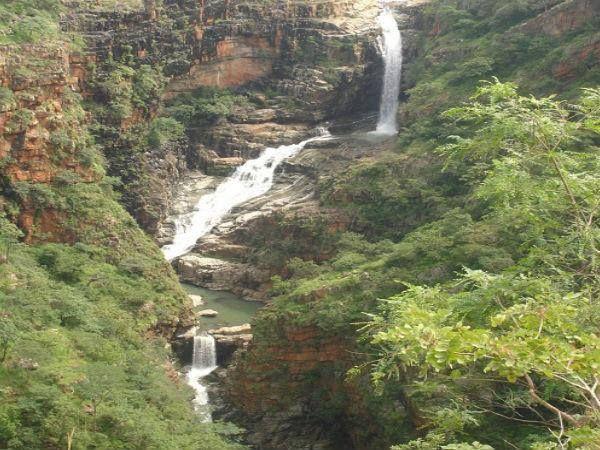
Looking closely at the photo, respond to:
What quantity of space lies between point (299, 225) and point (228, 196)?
7108 millimetres

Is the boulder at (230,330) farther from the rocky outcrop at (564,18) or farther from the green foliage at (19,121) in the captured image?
the rocky outcrop at (564,18)

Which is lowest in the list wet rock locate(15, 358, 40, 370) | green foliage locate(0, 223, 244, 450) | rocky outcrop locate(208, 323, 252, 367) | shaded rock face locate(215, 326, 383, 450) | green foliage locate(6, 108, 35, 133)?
rocky outcrop locate(208, 323, 252, 367)

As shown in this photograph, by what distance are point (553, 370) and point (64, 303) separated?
643 inches

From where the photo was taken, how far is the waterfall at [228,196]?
35.9 meters

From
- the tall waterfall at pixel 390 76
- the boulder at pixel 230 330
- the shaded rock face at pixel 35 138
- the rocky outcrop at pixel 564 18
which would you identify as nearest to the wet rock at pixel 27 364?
the shaded rock face at pixel 35 138

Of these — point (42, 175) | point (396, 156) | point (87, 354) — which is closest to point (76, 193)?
point (42, 175)

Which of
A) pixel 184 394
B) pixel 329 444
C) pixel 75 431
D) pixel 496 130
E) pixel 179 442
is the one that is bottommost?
pixel 329 444

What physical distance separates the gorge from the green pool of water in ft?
0.68

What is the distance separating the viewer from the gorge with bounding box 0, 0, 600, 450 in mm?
8164

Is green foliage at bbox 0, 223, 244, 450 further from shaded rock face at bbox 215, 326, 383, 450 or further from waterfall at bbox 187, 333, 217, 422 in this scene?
shaded rock face at bbox 215, 326, 383, 450

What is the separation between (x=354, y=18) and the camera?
4500cm

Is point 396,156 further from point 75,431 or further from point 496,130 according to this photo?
point 496,130

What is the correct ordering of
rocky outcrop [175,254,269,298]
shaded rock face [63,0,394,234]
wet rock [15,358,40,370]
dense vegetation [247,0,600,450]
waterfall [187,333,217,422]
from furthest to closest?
shaded rock face [63,0,394,234] < rocky outcrop [175,254,269,298] < waterfall [187,333,217,422] < wet rock [15,358,40,370] < dense vegetation [247,0,600,450]

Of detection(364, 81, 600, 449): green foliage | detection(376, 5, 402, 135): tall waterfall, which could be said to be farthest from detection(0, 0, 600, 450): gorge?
detection(376, 5, 402, 135): tall waterfall
